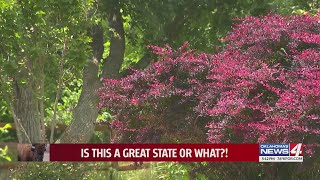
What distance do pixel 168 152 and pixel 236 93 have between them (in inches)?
42.9

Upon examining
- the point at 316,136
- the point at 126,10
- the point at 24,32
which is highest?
the point at 126,10

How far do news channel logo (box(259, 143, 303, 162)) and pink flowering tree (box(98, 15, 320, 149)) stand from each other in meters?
0.10

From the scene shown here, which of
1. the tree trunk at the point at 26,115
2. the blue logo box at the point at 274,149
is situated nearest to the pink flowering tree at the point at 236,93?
the blue logo box at the point at 274,149

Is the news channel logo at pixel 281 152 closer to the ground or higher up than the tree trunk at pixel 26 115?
closer to the ground

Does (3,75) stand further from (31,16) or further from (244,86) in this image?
(244,86)

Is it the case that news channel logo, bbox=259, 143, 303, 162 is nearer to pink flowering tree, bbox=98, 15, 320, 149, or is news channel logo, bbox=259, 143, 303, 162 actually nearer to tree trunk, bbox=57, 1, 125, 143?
pink flowering tree, bbox=98, 15, 320, 149

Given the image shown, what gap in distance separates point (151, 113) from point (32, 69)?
194cm

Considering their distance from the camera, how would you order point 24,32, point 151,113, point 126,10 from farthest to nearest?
point 126,10 < point 24,32 < point 151,113

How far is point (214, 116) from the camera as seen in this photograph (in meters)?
7.16

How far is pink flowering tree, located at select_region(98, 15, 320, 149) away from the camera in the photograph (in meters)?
6.56

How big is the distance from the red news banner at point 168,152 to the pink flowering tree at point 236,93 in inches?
5.3

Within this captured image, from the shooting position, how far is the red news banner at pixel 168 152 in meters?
7.06

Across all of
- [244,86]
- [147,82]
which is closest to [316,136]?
[244,86]

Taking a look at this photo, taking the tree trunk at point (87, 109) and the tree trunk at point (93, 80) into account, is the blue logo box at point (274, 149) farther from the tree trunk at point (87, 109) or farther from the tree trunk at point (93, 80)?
the tree trunk at point (87, 109)
